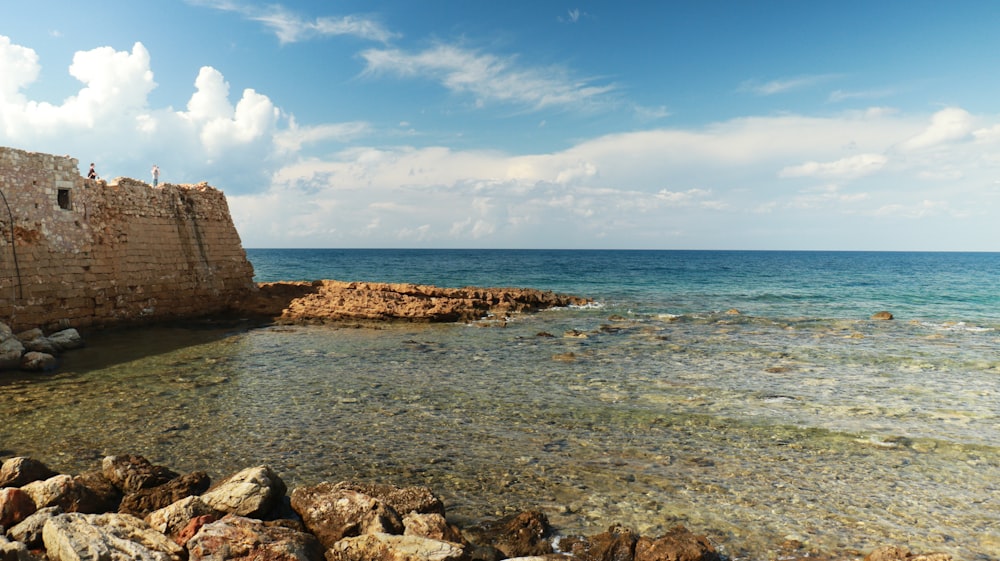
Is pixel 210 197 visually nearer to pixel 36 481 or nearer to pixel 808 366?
pixel 36 481

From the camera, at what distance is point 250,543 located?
4922mm

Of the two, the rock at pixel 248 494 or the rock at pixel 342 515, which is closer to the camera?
the rock at pixel 342 515

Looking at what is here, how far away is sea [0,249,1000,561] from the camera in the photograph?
21.2ft

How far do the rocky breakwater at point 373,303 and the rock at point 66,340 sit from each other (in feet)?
24.6

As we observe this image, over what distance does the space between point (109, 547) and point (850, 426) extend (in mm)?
10496

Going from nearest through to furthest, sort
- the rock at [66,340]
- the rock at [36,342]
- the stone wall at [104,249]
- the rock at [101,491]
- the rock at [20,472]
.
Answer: the rock at [101,491] < the rock at [20,472] < the rock at [36,342] < the rock at [66,340] < the stone wall at [104,249]

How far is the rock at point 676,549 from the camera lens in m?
5.14

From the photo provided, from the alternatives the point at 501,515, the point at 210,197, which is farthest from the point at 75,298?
the point at 501,515

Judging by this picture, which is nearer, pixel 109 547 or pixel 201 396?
pixel 109 547

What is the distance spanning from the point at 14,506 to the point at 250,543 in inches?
113

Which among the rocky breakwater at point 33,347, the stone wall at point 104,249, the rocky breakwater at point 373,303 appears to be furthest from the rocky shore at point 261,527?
the rocky breakwater at point 373,303

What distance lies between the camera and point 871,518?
6285mm

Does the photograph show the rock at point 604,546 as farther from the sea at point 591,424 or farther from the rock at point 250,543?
the rock at point 250,543

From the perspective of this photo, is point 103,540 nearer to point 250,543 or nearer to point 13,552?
point 13,552
